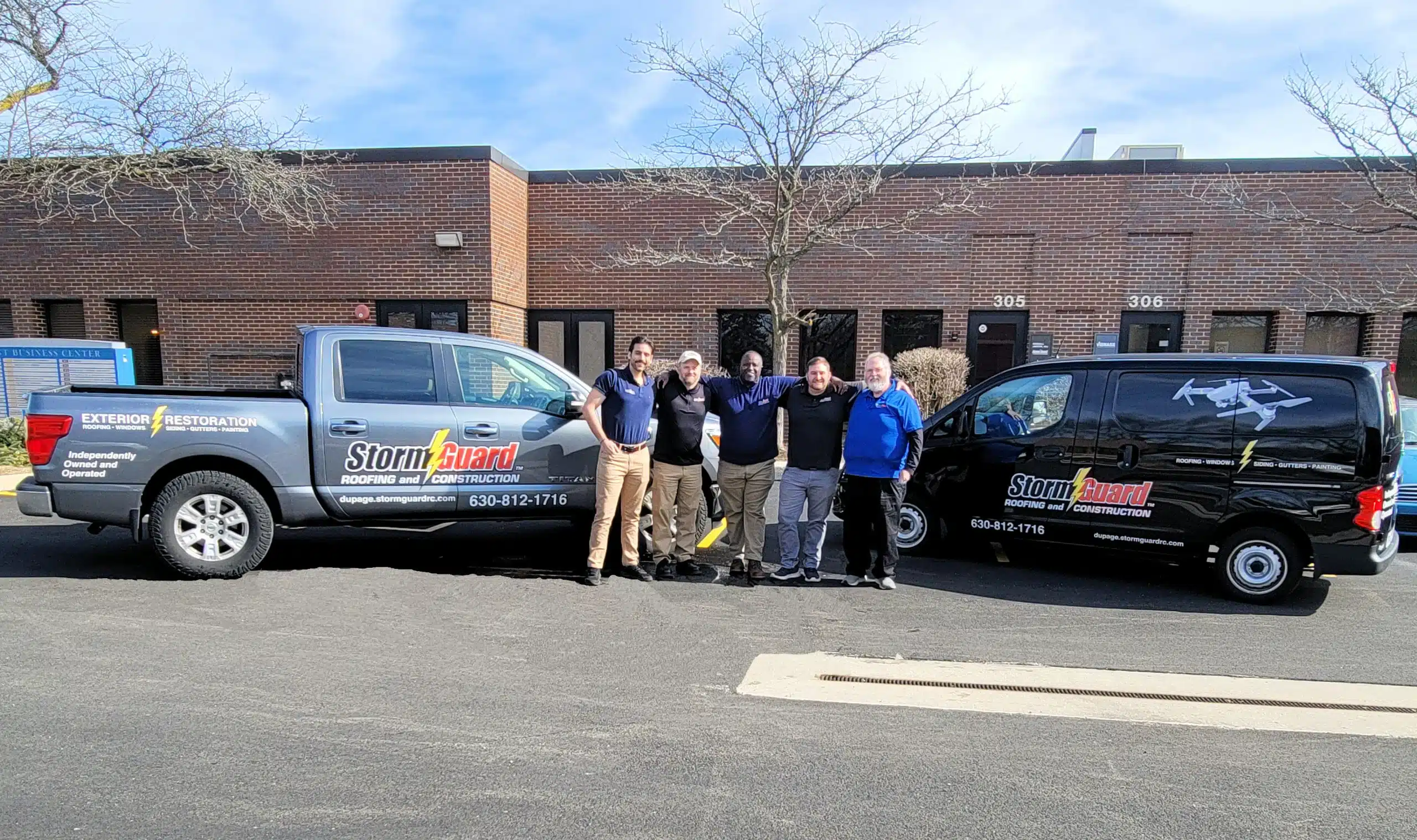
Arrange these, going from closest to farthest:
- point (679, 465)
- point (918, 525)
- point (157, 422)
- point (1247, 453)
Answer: point (157, 422) → point (1247, 453) → point (679, 465) → point (918, 525)

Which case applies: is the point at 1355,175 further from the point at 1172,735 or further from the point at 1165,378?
the point at 1172,735

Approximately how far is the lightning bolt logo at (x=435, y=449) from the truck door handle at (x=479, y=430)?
0.13 metres

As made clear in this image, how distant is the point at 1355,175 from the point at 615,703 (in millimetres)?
15037

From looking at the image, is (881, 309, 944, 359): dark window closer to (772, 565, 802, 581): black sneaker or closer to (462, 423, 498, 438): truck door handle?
(772, 565, 802, 581): black sneaker

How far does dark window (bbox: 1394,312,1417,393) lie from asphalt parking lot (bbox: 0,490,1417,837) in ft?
33.3

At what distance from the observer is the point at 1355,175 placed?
1284 cm

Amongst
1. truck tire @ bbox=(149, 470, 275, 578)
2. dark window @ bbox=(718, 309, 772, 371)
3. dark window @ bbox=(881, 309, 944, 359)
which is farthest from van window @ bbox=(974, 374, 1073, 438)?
dark window @ bbox=(718, 309, 772, 371)

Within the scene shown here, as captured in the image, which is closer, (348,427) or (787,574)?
(348,427)

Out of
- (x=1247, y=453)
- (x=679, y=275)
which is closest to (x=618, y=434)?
(x=1247, y=453)

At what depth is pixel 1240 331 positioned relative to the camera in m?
13.8

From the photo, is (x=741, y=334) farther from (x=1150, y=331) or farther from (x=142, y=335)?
(x=142, y=335)

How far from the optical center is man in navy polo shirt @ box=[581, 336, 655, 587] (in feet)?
19.2

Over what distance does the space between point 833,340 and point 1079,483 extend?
27.9 feet

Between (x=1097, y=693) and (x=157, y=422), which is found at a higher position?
(x=157, y=422)
